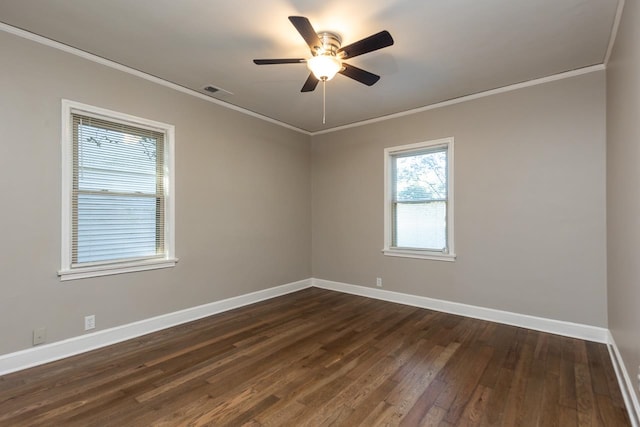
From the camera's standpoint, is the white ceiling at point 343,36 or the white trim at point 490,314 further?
the white trim at point 490,314

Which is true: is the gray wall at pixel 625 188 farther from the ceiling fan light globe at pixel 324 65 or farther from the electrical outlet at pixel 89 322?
the electrical outlet at pixel 89 322

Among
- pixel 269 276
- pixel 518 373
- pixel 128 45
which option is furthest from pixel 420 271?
pixel 128 45

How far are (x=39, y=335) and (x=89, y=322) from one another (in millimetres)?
358

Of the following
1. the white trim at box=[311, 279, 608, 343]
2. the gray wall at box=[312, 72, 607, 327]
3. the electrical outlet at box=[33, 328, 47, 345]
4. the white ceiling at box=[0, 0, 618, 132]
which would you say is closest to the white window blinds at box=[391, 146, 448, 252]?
the gray wall at box=[312, 72, 607, 327]

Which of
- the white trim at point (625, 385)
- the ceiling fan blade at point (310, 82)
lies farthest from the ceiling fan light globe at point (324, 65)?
the white trim at point (625, 385)

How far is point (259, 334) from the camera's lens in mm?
3330

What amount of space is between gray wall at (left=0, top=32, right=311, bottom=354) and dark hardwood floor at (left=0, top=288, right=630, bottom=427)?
46cm

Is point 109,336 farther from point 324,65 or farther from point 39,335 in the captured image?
point 324,65

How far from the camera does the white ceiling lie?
7.49 ft

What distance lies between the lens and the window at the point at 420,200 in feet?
13.5

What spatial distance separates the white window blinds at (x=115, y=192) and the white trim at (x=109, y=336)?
70 centimetres

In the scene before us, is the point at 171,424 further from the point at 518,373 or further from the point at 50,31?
the point at 50,31

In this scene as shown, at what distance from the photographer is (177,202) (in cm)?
362

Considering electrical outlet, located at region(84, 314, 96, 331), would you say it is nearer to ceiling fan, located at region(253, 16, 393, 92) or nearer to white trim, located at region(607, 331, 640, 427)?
ceiling fan, located at region(253, 16, 393, 92)
